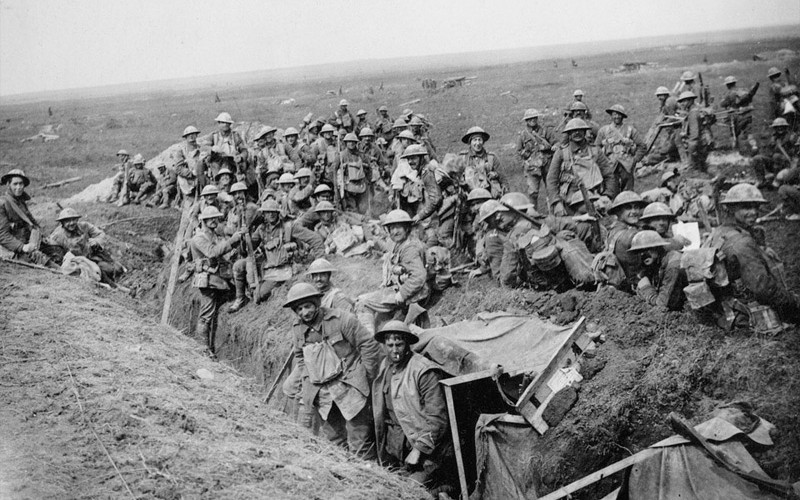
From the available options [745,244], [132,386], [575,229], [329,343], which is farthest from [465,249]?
[132,386]

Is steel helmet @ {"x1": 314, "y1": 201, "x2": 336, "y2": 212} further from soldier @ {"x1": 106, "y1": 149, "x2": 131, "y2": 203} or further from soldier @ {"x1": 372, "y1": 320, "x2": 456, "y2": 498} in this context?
soldier @ {"x1": 106, "y1": 149, "x2": 131, "y2": 203}

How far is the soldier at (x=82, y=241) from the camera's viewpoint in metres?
10.7

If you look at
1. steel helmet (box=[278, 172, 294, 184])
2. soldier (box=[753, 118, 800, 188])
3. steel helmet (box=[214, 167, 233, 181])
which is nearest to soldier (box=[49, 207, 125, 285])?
steel helmet (box=[214, 167, 233, 181])

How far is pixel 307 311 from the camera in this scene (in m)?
6.25

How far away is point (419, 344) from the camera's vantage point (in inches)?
248

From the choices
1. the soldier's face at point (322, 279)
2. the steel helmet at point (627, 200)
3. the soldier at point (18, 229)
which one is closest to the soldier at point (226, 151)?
the soldier at point (18, 229)

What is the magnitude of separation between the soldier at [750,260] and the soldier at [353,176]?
8.59m

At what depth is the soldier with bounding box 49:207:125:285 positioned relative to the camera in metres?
10.7

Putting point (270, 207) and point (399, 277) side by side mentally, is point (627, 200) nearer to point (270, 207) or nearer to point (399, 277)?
point (399, 277)

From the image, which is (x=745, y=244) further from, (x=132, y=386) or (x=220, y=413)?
(x=132, y=386)

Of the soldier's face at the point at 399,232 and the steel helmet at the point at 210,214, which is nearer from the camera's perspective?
the soldier's face at the point at 399,232

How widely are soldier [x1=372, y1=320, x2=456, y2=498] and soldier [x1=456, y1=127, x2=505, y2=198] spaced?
4.25 metres

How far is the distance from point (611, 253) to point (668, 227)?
677mm

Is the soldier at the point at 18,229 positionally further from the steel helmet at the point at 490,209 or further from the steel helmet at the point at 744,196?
the steel helmet at the point at 744,196
